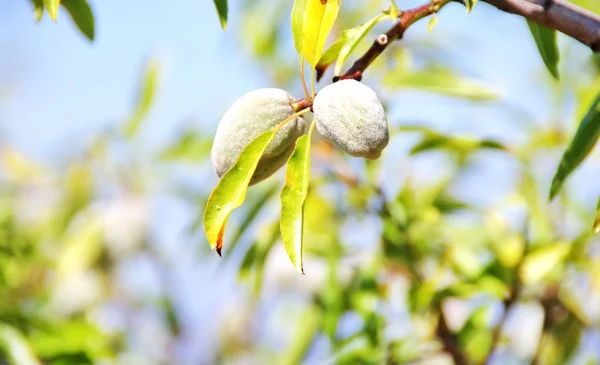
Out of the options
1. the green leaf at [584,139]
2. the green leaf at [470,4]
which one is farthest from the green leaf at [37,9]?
the green leaf at [584,139]

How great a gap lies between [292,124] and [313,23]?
0.32ft

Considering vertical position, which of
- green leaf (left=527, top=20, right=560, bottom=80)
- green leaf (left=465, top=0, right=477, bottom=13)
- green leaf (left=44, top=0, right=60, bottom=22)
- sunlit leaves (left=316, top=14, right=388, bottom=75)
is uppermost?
green leaf (left=44, top=0, right=60, bottom=22)

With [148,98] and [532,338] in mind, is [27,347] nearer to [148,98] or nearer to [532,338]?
[148,98]

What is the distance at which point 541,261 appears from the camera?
1293 millimetres

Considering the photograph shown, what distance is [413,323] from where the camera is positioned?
1.40 m

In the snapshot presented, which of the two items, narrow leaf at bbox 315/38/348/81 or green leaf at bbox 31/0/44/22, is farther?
green leaf at bbox 31/0/44/22

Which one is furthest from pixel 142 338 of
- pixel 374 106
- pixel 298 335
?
pixel 374 106

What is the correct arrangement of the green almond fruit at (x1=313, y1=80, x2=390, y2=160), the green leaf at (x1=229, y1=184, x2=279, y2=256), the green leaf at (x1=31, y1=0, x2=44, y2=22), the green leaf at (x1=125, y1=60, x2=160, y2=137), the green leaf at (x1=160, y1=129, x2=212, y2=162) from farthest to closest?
the green leaf at (x1=160, y1=129, x2=212, y2=162) → the green leaf at (x1=125, y1=60, x2=160, y2=137) → the green leaf at (x1=229, y1=184, x2=279, y2=256) → the green leaf at (x1=31, y1=0, x2=44, y2=22) → the green almond fruit at (x1=313, y1=80, x2=390, y2=160)

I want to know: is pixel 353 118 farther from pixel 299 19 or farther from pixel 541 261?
pixel 541 261

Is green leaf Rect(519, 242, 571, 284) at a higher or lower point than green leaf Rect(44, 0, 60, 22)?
lower

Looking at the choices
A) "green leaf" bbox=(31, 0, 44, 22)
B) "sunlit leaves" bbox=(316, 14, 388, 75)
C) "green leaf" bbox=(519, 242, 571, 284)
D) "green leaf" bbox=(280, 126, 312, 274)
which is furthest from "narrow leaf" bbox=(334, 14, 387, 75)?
"green leaf" bbox=(519, 242, 571, 284)

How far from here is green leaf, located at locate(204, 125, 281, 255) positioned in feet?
2.23

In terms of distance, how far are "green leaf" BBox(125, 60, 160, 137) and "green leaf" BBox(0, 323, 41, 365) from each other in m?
0.45

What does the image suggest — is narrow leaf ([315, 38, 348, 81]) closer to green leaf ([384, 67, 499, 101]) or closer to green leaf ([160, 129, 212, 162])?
green leaf ([384, 67, 499, 101])
